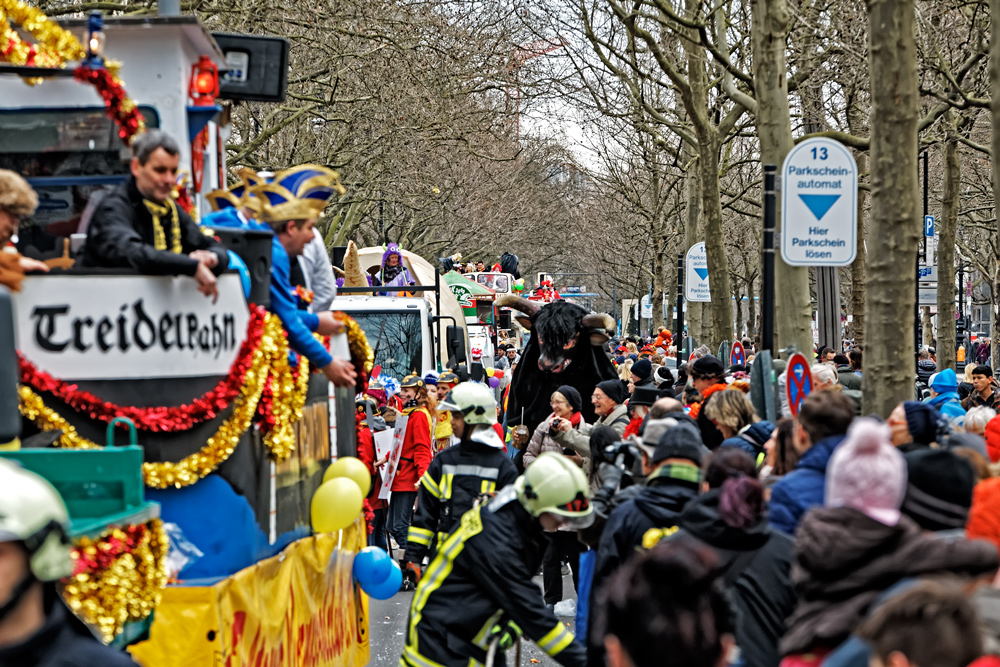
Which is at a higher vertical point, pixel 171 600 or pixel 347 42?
pixel 347 42

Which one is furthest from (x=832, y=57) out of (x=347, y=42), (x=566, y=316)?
(x=566, y=316)

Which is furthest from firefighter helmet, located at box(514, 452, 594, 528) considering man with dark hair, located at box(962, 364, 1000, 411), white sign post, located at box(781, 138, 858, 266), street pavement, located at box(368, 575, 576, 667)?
man with dark hair, located at box(962, 364, 1000, 411)

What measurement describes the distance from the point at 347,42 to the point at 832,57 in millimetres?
8042

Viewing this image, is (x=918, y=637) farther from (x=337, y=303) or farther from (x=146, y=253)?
(x=337, y=303)

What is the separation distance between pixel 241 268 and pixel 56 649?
10.1 feet

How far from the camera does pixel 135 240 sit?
5254 mm

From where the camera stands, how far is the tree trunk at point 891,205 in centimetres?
956

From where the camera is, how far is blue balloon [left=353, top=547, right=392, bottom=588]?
768 cm

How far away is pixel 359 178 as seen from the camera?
3344 centimetres

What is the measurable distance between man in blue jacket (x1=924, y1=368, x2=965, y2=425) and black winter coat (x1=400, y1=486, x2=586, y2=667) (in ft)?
20.1

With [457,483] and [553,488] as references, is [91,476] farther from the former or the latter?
[457,483]

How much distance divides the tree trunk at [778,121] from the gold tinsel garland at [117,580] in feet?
33.8

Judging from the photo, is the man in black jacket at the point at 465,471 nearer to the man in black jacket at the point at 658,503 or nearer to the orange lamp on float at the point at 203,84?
the man in black jacket at the point at 658,503

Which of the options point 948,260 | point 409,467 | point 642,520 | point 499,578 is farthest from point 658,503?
point 948,260
